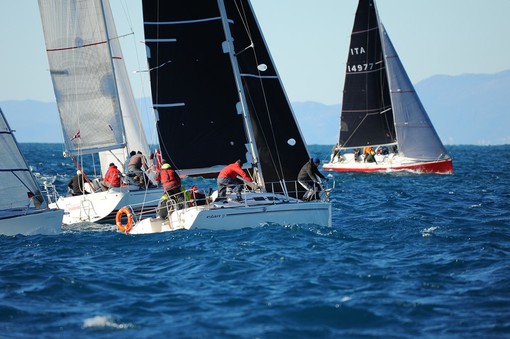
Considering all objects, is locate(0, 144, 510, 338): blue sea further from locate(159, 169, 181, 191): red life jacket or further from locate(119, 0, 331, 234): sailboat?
locate(119, 0, 331, 234): sailboat

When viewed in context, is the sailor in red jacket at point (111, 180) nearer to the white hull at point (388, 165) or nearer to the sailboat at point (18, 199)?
the sailboat at point (18, 199)

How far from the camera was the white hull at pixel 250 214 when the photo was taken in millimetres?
20094

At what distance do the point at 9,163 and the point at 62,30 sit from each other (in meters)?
9.72

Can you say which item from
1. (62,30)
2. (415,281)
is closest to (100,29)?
(62,30)

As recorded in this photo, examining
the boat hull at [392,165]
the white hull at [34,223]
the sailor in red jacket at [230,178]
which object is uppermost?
the sailor in red jacket at [230,178]

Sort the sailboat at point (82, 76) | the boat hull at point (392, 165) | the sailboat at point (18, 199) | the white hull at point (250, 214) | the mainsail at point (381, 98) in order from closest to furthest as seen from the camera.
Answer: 1. the white hull at point (250, 214)
2. the sailboat at point (18, 199)
3. the sailboat at point (82, 76)
4. the boat hull at point (392, 165)
5. the mainsail at point (381, 98)

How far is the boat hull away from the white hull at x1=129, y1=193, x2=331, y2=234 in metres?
29.2

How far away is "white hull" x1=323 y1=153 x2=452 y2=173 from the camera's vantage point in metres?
49.2

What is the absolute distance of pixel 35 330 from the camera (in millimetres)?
12109

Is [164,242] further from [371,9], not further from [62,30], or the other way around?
[371,9]

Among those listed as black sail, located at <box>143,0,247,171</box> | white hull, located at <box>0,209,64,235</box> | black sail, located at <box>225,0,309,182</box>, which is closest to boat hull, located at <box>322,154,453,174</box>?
black sail, located at <box>225,0,309,182</box>

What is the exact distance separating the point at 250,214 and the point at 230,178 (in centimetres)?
179

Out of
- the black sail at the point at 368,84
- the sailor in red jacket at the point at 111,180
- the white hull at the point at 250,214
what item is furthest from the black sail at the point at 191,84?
the black sail at the point at 368,84

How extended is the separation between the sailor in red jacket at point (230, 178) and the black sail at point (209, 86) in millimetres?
1274
